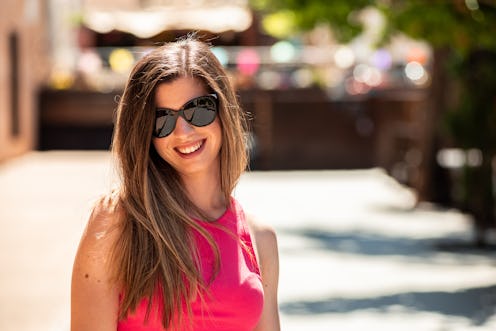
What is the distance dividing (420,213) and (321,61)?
565 inches

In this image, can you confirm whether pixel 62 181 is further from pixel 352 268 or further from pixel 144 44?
pixel 144 44

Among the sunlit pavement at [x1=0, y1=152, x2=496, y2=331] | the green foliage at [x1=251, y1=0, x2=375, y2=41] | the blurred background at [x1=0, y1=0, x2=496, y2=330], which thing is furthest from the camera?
the green foliage at [x1=251, y1=0, x2=375, y2=41]

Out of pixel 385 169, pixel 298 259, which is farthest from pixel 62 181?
pixel 298 259

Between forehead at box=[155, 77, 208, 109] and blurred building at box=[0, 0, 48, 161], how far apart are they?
22652 millimetres

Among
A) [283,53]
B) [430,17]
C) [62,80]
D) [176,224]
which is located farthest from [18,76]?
[176,224]

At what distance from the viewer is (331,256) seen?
1313 cm

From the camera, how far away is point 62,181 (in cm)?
2255

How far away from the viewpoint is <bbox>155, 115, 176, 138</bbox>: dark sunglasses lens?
3299 millimetres

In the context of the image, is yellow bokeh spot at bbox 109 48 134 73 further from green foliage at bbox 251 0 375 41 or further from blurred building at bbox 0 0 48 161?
green foliage at bbox 251 0 375 41

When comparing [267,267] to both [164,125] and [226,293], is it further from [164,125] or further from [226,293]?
[164,125]

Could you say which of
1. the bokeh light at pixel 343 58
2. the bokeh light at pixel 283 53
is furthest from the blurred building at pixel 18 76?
the bokeh light at pixel 343 58

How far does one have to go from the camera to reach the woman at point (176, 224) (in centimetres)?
313

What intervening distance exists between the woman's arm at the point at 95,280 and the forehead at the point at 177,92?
13.0 inches

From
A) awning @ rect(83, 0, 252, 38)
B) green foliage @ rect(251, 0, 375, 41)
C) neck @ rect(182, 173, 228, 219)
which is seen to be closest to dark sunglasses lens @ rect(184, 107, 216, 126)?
neck @ rect(182, 173, 228, 219)
